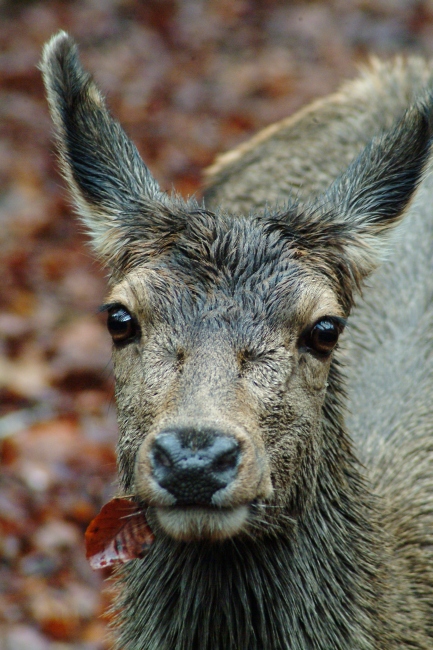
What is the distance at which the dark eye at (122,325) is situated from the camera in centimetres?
470

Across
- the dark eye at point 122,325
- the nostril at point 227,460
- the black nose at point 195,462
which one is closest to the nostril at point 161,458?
the black nose at point 195,462

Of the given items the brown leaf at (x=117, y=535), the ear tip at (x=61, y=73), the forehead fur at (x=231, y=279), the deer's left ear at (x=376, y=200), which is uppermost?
the ear tip at (x=61, y=73)

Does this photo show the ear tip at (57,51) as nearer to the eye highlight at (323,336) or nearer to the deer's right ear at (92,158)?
the deer's right ear at (92,158)

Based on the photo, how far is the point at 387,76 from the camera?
27.1 ft

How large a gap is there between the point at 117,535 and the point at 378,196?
7.04 feet

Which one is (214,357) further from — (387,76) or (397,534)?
(387,76)

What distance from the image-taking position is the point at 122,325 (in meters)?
4.72

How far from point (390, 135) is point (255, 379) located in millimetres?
1779

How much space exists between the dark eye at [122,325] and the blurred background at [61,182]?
1543 millimetres

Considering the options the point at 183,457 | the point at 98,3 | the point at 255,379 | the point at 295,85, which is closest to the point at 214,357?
the point at 255,379

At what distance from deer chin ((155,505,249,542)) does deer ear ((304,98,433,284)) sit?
63.6 inches

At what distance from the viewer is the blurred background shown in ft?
24.8

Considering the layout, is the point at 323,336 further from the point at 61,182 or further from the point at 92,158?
the point at 61,182

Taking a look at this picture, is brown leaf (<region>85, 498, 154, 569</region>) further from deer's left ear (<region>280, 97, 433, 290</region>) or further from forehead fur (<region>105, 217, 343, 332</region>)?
deer's left ear (<region>280, 97, 433, 290</region>)
